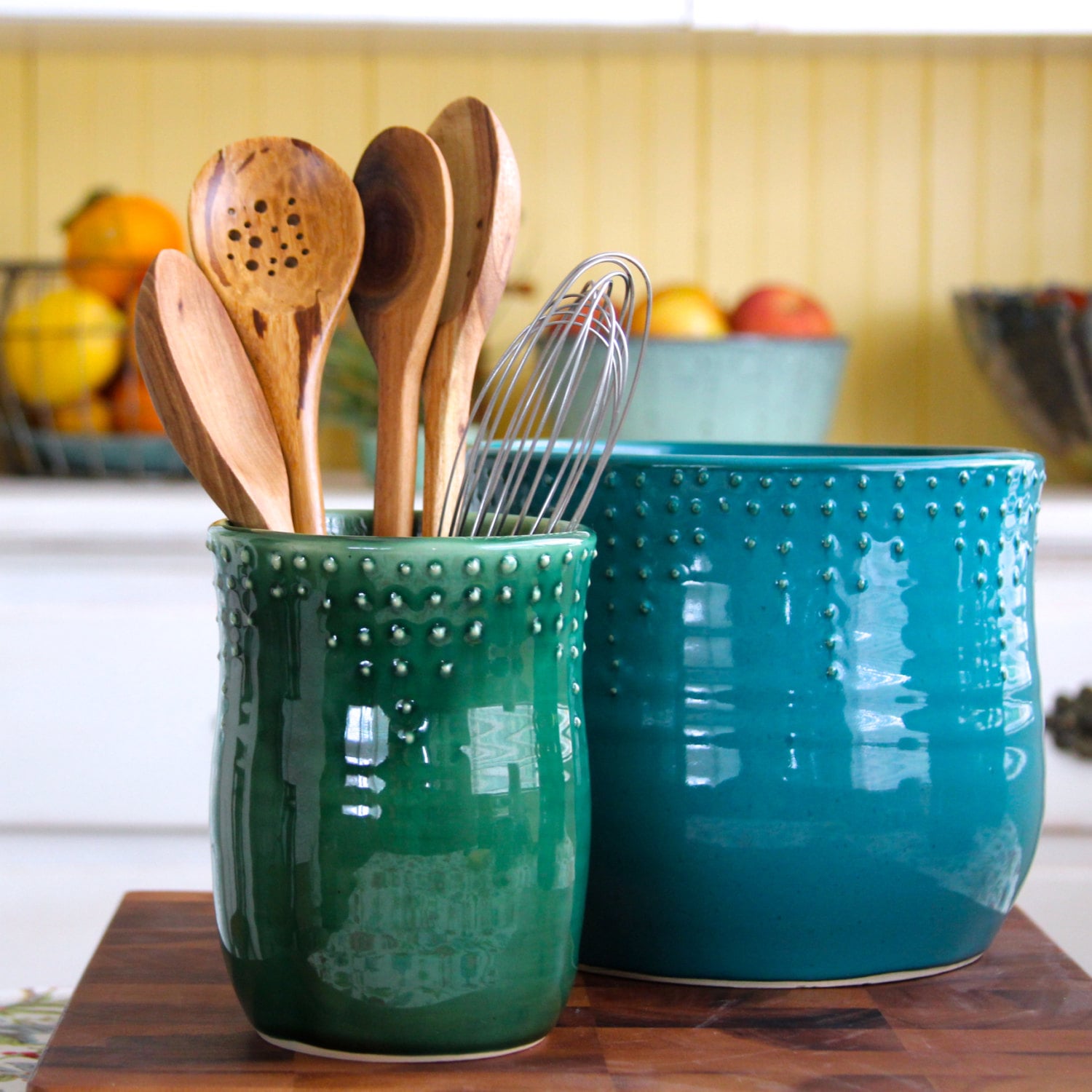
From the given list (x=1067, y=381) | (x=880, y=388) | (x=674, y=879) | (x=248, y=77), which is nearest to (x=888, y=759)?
(x=674, y=879)

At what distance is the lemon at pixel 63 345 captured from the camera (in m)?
1.09

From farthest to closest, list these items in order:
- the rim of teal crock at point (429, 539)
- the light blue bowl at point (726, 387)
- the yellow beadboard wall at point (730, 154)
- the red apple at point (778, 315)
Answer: the yellow beadboard wall at point (730, 154), the red apple at point (778, 315), the light blue bowl at point (726, 387), the rim of teal crock at point (429, 539)

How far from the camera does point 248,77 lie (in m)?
1.32

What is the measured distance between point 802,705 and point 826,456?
0.07m

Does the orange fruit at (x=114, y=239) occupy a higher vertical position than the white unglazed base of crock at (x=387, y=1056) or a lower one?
higher

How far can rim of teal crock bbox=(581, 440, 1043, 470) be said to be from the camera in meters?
0.32

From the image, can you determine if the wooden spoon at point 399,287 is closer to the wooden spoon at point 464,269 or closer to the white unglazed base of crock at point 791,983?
A: the wooden spoon at point 464,269

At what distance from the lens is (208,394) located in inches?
11.3

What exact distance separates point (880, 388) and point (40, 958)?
34.0 inches

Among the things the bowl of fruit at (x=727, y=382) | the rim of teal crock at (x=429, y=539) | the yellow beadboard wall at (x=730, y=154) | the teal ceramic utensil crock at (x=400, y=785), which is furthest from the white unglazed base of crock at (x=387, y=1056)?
the yellow beadboard wall at (x=730, y=154)

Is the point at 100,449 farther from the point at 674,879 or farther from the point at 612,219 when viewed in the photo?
the point at 674,879

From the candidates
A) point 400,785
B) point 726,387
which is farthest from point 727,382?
point 400,785

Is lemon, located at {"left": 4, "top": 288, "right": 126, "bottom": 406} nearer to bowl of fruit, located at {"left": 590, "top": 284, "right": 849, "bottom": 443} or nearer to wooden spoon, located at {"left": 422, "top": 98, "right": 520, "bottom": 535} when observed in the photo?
bowl of fruit, located at {"left": 590, "top": 284, "right": 849, "bottom": 443}

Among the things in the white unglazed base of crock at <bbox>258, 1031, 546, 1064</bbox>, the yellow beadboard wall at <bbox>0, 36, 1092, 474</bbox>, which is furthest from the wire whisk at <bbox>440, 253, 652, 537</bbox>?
the yellow beadboard wall at <bbox>0, 36, 1092, 474</bbox>
